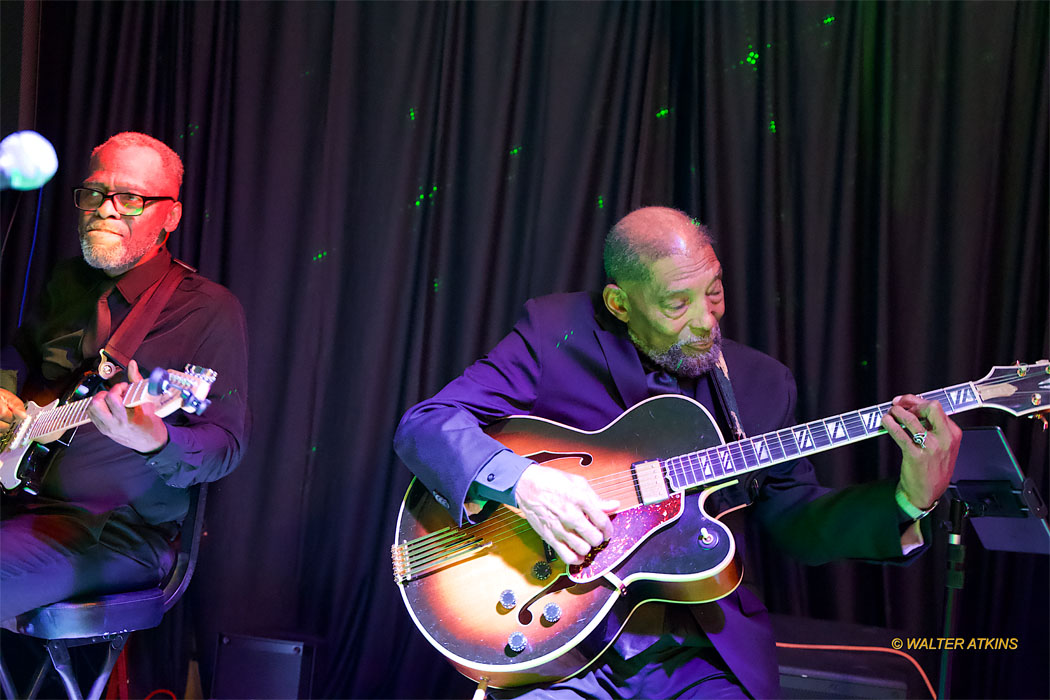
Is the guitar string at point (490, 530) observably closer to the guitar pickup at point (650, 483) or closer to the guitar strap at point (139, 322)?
the guitar pickup at point (650, 483)

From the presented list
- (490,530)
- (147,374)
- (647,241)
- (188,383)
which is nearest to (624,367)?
(647,241)

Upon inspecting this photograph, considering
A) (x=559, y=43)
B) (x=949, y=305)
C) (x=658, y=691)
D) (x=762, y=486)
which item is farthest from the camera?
(x=559, y=43)

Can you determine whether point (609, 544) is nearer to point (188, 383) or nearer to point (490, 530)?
point (490, 530)

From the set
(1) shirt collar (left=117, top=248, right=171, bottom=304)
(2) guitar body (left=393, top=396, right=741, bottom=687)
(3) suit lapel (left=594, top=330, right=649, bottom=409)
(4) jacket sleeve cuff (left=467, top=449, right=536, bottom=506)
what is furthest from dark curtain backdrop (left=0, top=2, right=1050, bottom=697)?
(4) jacket sleeve cuff (left=467, top=449, right=536, bottom=506)

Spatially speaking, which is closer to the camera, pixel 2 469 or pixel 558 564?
pixel 558 564

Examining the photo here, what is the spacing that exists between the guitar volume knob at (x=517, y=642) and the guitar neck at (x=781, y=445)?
536mm

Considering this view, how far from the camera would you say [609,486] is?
221 cm

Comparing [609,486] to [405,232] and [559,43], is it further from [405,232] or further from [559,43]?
[559,43]

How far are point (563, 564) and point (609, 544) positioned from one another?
0.43ft

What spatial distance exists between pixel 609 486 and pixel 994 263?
1.90 m

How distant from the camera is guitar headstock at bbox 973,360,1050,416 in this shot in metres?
2.07

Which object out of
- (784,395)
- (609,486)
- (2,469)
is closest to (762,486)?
(784,395)

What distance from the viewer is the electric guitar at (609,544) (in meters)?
2.06

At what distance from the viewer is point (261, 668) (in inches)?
115
